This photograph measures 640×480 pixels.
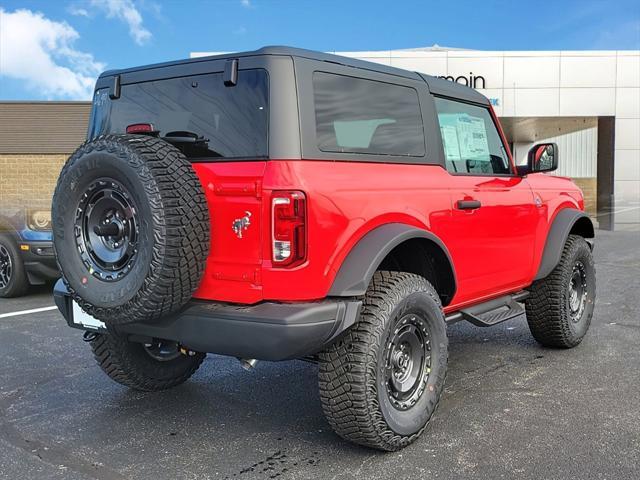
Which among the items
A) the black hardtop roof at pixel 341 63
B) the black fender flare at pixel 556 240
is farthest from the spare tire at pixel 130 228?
the black fender flare at pixel 556 240

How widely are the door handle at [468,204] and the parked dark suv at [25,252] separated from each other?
537 cm

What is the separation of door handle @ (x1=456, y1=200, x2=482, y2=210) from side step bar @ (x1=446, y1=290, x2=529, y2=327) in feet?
2.17

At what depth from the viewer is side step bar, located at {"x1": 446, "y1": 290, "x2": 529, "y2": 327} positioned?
3971mm

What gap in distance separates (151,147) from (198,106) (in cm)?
45

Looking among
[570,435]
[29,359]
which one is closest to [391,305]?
[570,435]

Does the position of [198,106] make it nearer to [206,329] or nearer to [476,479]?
[206,329]

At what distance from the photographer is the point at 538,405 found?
12.4ft

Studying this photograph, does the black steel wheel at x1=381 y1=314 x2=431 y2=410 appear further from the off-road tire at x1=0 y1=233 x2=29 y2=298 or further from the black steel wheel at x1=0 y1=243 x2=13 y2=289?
the black steel wheel at x1=0 y1=243 x2=13 y2=289

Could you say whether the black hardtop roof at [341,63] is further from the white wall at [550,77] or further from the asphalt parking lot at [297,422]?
A: the white wall at [550,77]

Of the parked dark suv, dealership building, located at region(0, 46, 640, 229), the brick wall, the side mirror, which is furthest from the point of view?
dealership building, located at region(0, 46, 640, 229)

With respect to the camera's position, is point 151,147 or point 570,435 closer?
point 151,147

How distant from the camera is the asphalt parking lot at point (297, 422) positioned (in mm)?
3004

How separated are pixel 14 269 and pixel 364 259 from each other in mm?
5993

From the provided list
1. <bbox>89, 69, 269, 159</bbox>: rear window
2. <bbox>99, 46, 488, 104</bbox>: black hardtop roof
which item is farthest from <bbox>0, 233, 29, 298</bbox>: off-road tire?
<bbox>89, 69, 269, 159</bbox>: rear window
